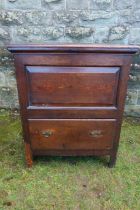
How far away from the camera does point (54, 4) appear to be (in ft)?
9.71

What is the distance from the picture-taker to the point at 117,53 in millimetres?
2094

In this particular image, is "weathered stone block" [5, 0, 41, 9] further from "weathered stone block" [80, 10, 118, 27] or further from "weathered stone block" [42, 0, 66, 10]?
"weathered stone block" [80, 10, 118, 27]

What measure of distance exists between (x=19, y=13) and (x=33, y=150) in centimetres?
154

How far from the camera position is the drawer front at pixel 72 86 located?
218 cm

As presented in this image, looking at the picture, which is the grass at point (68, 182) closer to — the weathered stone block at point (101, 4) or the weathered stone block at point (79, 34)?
the weathered stone block at point (79, 34)

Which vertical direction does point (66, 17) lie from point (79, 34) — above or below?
above

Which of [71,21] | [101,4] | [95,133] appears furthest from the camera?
[71,21]

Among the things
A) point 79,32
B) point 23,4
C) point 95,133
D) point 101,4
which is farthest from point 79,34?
point 95,133

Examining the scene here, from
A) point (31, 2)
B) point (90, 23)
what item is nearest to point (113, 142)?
point (90, 23)

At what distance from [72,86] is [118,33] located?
1.20 metres

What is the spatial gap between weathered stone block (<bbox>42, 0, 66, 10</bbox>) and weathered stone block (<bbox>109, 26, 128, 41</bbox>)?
0.61 meters

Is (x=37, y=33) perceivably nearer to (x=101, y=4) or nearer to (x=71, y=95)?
(x=101, y=4)

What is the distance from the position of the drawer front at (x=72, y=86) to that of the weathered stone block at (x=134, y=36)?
1113 mm

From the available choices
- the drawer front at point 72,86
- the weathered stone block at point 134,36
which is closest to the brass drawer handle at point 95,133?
the drawer front at point 72,86
